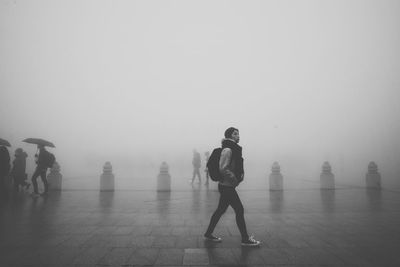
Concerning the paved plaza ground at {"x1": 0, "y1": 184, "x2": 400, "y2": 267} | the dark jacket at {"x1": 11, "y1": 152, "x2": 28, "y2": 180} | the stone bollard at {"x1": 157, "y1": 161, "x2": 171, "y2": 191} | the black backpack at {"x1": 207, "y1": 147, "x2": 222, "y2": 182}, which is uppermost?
the black backpack at {"x1": 207, "y1": 147, "x2": 222, "y2": 182}

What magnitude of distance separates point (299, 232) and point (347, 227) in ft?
4.48

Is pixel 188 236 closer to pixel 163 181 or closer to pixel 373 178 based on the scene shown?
pixel 163 181

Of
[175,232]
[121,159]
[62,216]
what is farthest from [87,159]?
[175,232]

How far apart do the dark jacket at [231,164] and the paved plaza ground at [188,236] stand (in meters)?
1.18

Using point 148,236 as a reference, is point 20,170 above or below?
above

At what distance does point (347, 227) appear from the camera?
6.62m

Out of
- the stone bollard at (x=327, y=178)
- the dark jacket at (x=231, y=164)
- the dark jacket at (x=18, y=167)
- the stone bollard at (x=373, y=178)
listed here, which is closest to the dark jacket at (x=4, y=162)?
the dark jacket at (x=18, y=167)

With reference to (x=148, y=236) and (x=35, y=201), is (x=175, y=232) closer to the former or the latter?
(x=148, y=236)

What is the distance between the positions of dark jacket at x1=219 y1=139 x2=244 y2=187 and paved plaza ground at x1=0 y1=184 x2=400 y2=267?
3.87ft

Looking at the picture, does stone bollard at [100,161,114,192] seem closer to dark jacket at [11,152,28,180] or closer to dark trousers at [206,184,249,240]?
dark jacket at [11,152,28,180]

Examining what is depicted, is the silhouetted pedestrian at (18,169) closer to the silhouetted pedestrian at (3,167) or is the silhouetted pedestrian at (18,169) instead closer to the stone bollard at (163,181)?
the silhouetted pedestrian at (3,167)

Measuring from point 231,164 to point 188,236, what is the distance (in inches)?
70.1

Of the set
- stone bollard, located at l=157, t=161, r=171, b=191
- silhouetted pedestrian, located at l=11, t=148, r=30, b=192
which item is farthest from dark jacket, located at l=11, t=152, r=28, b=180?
stone bollard, located at l=157, t=161, r=171, b=191

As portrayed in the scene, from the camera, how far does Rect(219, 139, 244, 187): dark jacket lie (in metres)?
5.34
